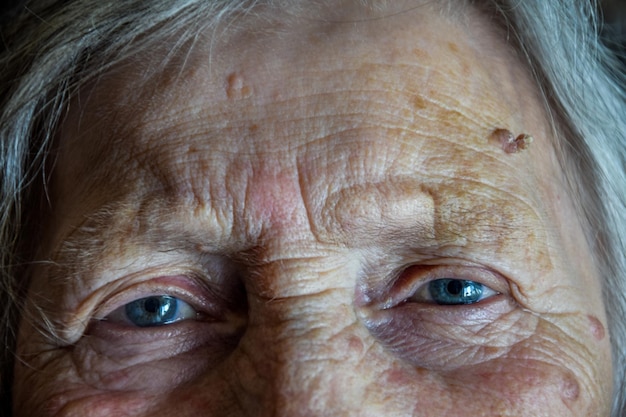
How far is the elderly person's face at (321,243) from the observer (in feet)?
4.28

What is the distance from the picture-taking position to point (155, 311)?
147cm

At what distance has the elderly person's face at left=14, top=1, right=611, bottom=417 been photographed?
4.28 ft

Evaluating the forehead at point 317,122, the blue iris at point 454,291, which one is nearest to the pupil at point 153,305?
the forehead at point 317,122

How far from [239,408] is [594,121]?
35.7 inches

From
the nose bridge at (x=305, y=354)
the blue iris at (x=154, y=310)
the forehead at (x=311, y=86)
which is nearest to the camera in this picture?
the nose bridge at (x=305, y=354)

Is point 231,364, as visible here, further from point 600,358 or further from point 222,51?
point 600,358

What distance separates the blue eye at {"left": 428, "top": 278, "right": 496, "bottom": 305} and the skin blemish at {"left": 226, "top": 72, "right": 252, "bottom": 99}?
1.62 feet

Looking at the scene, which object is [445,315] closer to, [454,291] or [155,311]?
[454,291]

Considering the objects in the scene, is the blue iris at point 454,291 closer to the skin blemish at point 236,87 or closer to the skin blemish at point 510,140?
the skin blemish at point 510,140

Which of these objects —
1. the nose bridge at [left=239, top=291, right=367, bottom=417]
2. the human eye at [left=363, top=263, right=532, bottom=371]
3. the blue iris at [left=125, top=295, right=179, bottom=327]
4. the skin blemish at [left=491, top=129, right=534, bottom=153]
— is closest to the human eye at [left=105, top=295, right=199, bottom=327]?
the blue iris at [left=125, top=295, right=179, bottom=327]

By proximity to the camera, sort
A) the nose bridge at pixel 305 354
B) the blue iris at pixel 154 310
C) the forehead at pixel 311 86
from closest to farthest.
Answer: the nose bridge at pixel 305 354
the forehead at pixel 311 86
the blue iris at pixel 154 310

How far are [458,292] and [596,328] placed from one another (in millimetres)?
274

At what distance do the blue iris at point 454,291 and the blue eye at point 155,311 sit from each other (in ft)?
1.52

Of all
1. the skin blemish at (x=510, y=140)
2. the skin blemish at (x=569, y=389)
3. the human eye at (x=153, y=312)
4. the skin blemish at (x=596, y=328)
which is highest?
the skin blemish at (x=510, y=140)
